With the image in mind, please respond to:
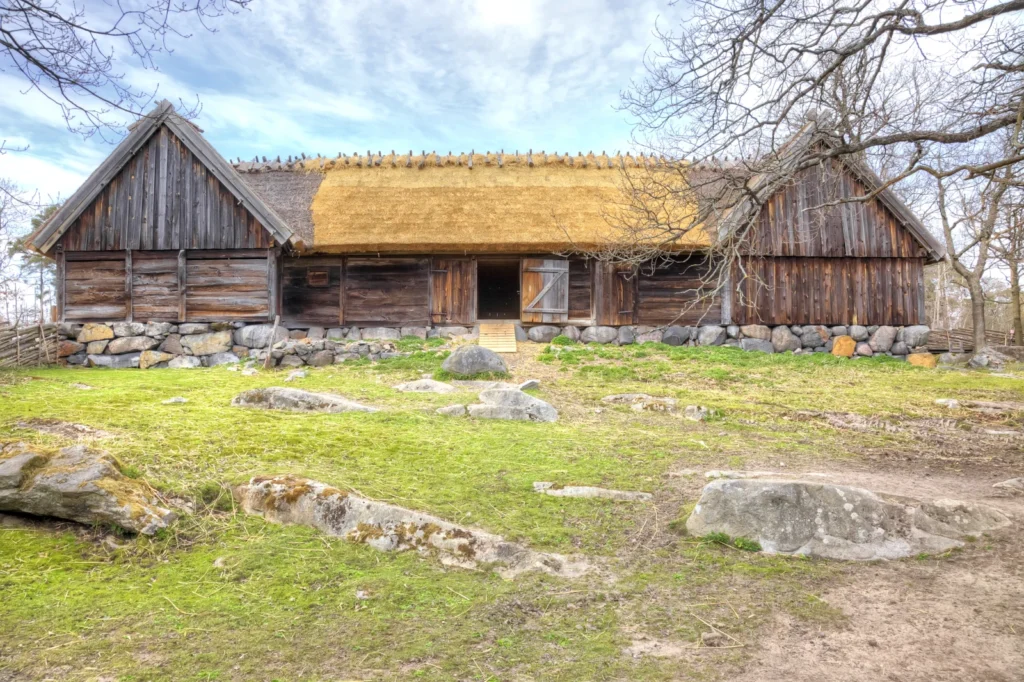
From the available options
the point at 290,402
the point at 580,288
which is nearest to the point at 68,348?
the point at 290,402

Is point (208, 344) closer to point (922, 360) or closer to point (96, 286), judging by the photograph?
point (96, 286)

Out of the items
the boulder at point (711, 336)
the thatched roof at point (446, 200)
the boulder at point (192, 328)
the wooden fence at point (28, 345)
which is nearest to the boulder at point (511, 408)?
the thatched roof at point (446, 200)

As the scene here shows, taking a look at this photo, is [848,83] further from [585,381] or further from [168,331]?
[168,331]

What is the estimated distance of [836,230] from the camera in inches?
753

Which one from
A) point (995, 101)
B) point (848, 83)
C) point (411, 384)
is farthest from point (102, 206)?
point (995, 101)

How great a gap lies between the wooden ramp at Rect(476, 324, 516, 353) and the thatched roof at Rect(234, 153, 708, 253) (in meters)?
2.29

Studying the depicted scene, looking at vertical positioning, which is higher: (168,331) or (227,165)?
(227,165)

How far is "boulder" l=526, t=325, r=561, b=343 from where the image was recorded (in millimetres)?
Result: 19031

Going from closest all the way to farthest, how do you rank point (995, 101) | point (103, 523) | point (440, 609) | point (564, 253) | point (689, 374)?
1. point (440, 609)
2. point (103, 523)
3. point (995, 101)
4. point (689, 374)
5. point (564, 253)

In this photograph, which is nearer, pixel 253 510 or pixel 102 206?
pixel 253 510

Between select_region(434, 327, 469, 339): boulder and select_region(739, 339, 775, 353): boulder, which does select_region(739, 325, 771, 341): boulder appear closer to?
select_region(739, 339, 775, 353): boulder

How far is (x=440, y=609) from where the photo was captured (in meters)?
3.52

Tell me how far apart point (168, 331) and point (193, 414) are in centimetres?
1257

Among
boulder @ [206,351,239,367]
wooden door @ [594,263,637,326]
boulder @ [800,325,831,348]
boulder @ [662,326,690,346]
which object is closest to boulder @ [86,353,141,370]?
boulder @ [206,351,239,367]
